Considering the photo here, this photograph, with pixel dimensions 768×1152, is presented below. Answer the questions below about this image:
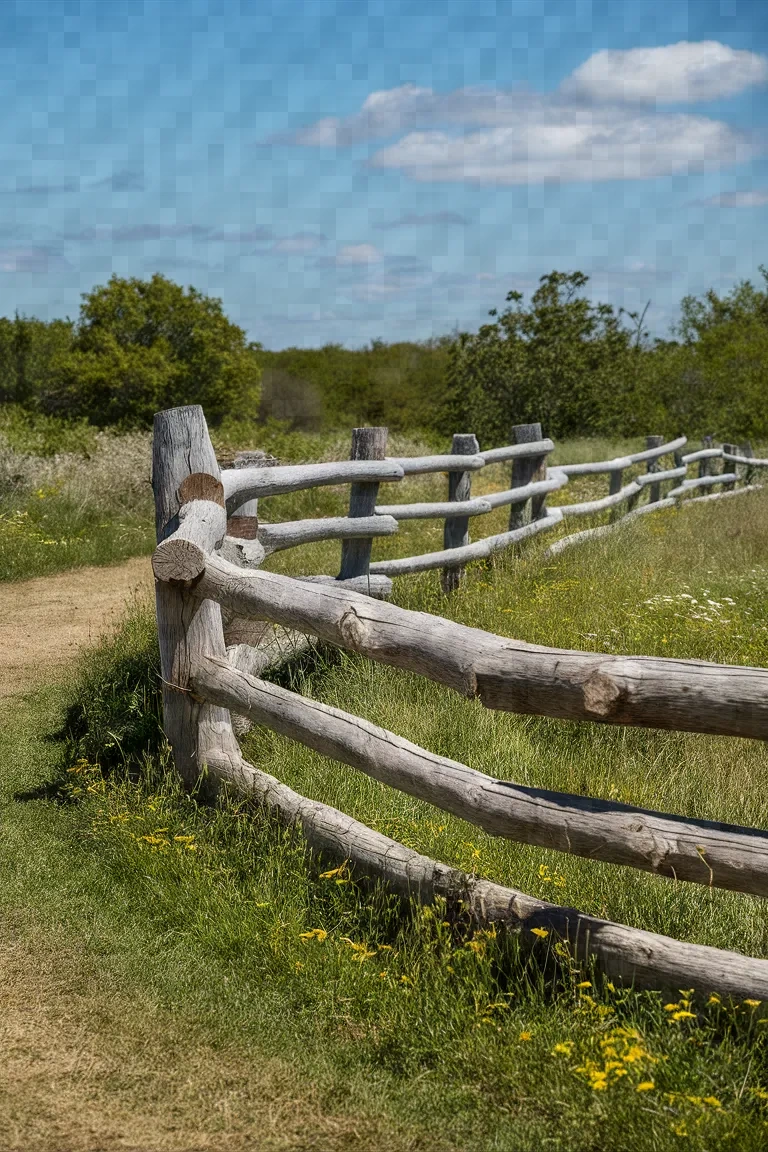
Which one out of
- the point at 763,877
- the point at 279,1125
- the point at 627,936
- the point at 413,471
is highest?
the point at 413,471

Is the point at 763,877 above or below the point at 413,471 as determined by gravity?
below

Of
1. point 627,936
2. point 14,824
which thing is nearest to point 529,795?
point 627,936

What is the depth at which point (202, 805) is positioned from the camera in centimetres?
432

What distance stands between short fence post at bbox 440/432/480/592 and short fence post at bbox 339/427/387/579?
1394 millimetres

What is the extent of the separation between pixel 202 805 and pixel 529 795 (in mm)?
1769

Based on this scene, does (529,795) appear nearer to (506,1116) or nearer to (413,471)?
(506,1116)

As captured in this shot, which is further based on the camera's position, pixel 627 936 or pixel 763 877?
pixel 627 936

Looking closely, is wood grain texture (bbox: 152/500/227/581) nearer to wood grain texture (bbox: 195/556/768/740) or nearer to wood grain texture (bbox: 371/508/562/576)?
wood grain texture (bbox: 195/556/768/740)

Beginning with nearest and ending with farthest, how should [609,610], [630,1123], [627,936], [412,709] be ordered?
[630,1123], [627,936], [412,709], [609,610]

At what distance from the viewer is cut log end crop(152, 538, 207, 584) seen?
4086 mm

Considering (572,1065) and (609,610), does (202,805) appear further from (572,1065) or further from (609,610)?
(609,610)

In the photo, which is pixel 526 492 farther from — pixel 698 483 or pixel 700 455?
pixel 700 455

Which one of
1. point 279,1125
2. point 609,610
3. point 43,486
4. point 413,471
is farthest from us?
point 43,486

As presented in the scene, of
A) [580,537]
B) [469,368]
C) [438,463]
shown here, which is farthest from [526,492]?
[469,368]
